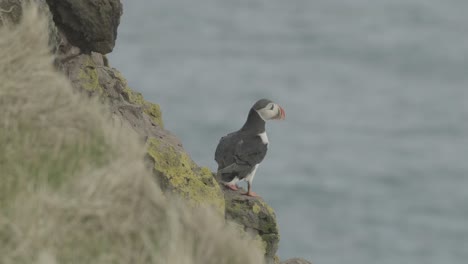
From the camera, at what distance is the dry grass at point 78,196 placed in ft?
35.8

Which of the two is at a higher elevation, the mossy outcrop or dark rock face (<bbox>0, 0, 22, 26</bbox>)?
the mossy outcrop

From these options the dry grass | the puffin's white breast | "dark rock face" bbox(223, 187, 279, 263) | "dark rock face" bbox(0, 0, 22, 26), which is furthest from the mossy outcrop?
the puffin's white breast

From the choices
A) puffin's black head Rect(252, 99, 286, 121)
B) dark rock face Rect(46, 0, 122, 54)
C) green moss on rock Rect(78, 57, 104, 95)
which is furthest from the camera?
puffin's black head Rect(252, 99, 286, 121)

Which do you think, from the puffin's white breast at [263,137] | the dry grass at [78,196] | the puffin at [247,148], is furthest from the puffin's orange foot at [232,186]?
the dry grass at [78,196]

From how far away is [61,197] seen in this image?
11.2 metres

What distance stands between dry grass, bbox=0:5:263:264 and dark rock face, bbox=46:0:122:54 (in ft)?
17.5

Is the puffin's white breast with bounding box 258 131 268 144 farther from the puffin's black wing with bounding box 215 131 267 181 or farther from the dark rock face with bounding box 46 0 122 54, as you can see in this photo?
the dark rock face with bounding box 46 0 122 54

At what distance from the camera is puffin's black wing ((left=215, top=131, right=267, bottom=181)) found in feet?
77.3

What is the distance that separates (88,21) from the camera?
60.3 feet

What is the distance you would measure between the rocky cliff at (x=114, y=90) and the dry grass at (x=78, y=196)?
13.1 ft

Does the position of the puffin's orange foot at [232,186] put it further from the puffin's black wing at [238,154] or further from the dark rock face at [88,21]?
the dark rock face at [88,21]

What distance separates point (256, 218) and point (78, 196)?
31.9 ft

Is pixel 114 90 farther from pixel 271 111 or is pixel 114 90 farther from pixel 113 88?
pixel 271 111

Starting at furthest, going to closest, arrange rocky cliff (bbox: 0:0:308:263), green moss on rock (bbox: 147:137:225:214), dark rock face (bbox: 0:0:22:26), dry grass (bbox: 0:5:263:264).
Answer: rocky cliff (bbox: 0:0:308:263) → green moss on rock (bbox: 147:137:225:214) → dark rock face (bbox: 0:0:22:26) → dry grass (bbox: 0:5:263:264)
